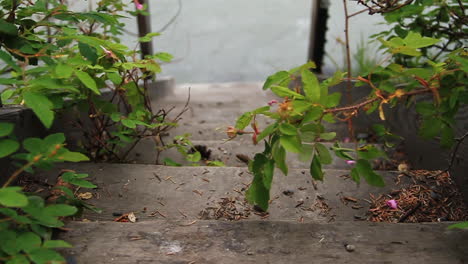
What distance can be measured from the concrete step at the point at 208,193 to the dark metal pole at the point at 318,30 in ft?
9.14

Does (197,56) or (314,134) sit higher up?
(314,134)

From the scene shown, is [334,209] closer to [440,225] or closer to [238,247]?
[440,225]

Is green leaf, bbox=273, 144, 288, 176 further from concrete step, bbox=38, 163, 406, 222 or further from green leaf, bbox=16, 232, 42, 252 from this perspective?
green leaf, bbox=16, 232, 42, 252

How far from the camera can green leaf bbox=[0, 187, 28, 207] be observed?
0.65m

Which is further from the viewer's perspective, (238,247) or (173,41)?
(173,41)

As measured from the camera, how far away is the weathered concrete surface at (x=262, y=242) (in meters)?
0.88

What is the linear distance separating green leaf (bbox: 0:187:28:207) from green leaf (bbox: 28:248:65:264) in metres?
0.12

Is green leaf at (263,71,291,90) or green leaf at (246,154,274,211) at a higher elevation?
green leaf at (263,71,291,90)

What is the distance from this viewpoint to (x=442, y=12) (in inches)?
69.7

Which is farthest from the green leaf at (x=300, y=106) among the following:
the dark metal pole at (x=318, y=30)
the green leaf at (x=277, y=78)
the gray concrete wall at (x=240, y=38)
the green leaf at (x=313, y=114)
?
the gray concrete wall at (x=240, y=38)

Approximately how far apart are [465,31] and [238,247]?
1.57 m

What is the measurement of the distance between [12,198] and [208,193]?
71cm

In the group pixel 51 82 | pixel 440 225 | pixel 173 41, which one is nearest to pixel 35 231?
pixel 51 82

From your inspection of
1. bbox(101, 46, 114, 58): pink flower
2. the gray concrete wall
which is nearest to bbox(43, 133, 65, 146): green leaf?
bbox(101, 46, 114, 58): pink flower
